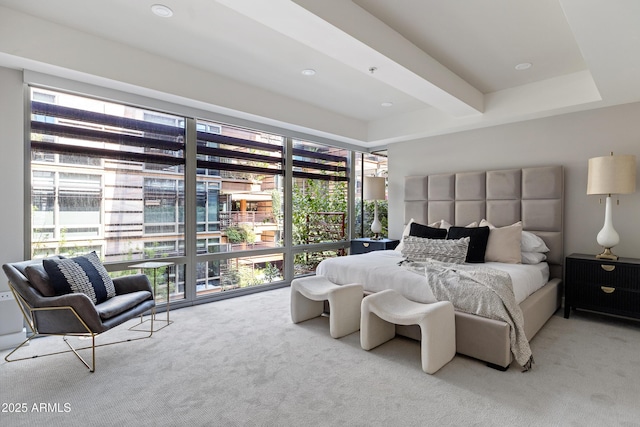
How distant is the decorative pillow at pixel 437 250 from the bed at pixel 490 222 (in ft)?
0.68

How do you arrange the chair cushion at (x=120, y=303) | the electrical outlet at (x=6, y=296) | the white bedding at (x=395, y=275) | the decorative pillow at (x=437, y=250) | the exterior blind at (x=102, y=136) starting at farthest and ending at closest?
the decorative pillow at (x=437, y=250) → the exterior blind at (x=102, y=136) → the white bedding at (x=395, y=275) → the electrical outlet at (x=6, y=296) → the chair cushion at (x=120, y=303)

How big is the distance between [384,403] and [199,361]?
1460 mm

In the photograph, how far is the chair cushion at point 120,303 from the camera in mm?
2544

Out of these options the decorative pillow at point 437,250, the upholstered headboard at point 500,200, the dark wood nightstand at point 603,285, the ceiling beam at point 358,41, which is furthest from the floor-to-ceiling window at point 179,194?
the dark wood nightstand at point 603,285

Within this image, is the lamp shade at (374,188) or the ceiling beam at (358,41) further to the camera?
the lamp shade at (374,188)

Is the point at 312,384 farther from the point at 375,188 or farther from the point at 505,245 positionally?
the point at 375,188

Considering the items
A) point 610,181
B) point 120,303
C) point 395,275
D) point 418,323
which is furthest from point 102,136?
point 610,181

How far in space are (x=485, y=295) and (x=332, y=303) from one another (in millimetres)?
1286

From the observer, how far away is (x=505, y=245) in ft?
12.2

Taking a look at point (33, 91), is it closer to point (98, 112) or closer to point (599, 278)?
point (98, 112)

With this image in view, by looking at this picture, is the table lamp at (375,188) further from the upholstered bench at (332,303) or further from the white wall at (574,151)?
the upholstered bench at (332,303)

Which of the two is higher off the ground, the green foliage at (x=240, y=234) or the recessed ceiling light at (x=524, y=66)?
the recessed ceiling light at (x=524, y=66)

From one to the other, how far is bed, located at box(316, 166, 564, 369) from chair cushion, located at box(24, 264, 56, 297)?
2508 millimetres

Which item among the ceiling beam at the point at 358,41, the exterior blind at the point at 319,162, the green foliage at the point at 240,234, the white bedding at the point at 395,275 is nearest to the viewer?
the ceiling beam at the point at 358,41
